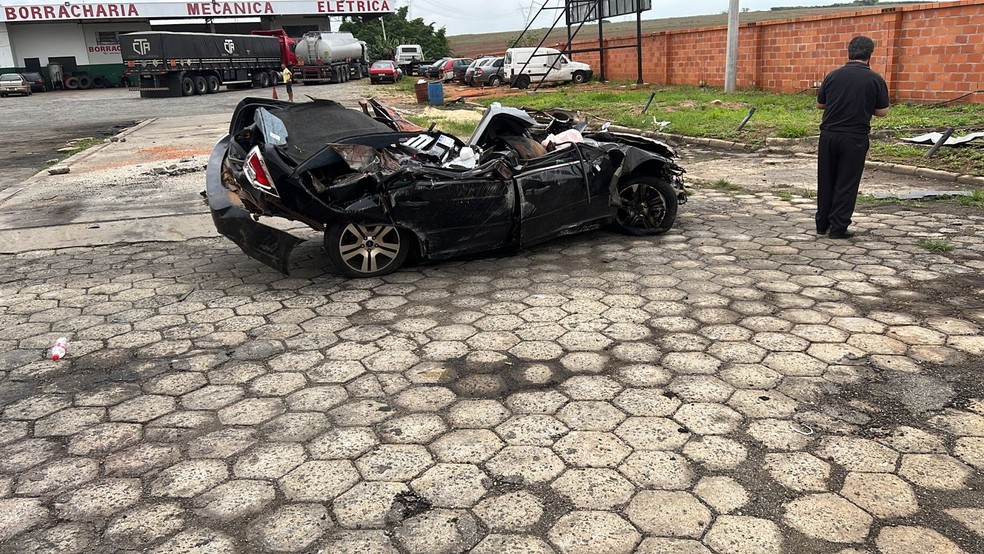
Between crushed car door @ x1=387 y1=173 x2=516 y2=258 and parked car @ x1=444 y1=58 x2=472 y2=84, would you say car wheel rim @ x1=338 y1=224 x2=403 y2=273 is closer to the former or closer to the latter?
crushed car door @ x1=387 y1=173 x2=516 y2=258

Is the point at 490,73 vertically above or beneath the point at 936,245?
above

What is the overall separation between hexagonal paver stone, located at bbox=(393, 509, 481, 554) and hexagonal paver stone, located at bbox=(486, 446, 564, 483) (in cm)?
33

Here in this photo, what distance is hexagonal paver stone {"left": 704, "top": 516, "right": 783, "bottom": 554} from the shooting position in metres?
2.54

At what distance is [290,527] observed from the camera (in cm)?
272

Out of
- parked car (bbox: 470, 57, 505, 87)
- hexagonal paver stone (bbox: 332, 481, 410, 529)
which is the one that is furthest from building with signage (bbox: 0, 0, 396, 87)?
hexagonal paver stone (bbox: 332, 481, 410, 529)

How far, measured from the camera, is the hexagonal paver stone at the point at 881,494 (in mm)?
2732

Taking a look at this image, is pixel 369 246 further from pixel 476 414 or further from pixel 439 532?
pixel 439 532

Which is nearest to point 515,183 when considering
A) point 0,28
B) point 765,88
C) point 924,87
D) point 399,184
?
point 399,184

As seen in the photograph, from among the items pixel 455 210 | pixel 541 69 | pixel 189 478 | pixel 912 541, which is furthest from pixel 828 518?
pixel 541 69

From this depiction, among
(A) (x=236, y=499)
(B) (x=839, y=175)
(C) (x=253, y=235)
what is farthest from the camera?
(B) (x=839, y=175)

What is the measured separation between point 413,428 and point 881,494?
6.65ft

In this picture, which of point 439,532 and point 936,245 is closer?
point 439,532

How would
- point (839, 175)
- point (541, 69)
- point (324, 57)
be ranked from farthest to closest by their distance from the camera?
point (324, 57) < point (541, 69) < point (839, 175)

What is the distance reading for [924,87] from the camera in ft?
50.8
